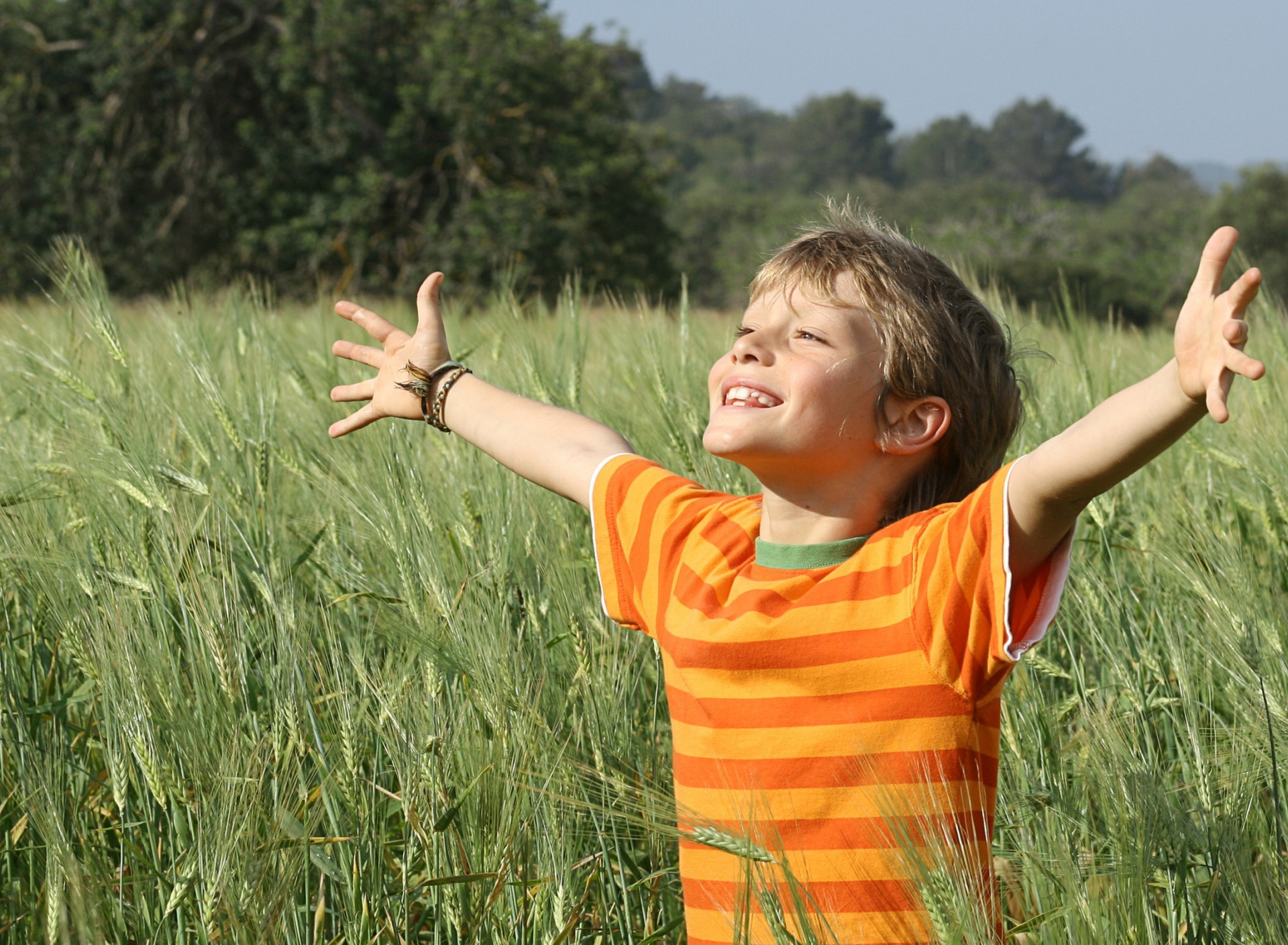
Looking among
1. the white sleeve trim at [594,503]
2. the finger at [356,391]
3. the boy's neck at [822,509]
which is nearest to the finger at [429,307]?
the finger at [356,391]

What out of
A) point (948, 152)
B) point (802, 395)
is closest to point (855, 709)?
point (802, 395)

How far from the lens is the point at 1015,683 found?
155 cm

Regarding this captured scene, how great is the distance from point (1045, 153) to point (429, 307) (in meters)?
86.9

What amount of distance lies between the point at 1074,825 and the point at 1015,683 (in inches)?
9.6

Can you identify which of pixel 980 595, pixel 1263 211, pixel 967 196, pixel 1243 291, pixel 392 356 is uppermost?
pixel 967 196

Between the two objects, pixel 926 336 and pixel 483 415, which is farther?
pixel 483 415

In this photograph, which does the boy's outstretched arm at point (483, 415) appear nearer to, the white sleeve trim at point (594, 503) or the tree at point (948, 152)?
the white sleeve trim at point (594, 503)

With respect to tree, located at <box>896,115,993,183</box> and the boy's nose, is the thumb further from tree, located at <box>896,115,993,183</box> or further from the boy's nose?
tree, located at <box>896,115,993,183</box>

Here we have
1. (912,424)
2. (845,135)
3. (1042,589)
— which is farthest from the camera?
(845,135)

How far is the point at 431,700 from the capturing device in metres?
1.28

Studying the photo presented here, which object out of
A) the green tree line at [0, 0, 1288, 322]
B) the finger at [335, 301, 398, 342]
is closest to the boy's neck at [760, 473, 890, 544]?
the finger at [335, 301, 398, 342]

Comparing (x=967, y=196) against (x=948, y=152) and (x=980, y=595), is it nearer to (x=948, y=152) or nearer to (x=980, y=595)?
(x=980, y=595)

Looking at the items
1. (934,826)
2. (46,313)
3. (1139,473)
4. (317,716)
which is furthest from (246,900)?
(46,313)

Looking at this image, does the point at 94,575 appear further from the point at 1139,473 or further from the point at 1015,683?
the point at 1139,473
